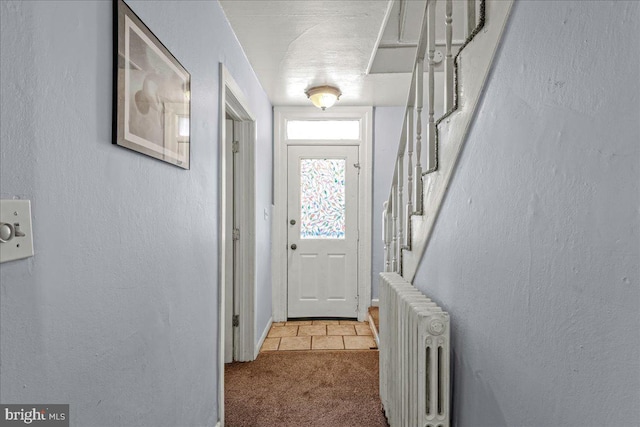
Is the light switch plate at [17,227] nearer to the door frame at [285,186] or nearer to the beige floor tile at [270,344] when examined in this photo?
the beige floor tile at [270,344]

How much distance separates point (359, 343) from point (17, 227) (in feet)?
10.0

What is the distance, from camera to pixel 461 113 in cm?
131

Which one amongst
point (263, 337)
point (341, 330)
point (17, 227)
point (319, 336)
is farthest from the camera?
point (341, 330)

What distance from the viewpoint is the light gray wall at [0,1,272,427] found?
722mm

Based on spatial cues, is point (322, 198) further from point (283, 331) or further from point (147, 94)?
point (147, 94)

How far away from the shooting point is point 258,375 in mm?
2793

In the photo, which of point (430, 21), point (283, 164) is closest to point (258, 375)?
point (283, 164)

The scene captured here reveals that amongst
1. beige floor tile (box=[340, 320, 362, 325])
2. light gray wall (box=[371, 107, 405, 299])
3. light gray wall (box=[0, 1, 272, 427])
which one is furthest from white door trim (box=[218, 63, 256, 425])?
light gray wall (box=[371, 107, 405, 299])

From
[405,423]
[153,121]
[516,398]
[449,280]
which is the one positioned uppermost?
[153,121]

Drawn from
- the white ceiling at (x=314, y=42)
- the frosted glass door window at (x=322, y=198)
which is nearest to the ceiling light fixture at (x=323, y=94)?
the white ceiling at (x=314, y=42)

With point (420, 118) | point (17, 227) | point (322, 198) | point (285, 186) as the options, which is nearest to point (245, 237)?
point (285, 186)

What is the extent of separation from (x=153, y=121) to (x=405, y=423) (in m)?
1.45

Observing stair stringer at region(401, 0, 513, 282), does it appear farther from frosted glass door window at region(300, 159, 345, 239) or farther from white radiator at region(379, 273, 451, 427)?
frosted glass door window at region(300, 159, 345, 239)

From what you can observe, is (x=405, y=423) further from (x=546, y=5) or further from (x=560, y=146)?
(x=546, y=5)
